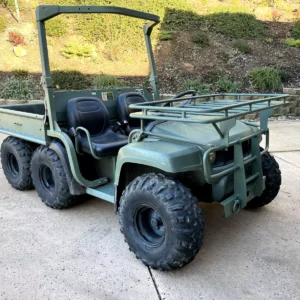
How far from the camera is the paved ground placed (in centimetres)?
221

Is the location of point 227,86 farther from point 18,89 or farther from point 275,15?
point 275,15

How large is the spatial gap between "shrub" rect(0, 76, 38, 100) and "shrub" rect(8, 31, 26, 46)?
8.16ft

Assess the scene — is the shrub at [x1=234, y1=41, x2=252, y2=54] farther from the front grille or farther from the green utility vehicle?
the front grille

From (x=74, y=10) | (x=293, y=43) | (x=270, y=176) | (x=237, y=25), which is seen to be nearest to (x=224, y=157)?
(x=270, y=176)

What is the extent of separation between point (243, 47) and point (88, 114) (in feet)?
29.1

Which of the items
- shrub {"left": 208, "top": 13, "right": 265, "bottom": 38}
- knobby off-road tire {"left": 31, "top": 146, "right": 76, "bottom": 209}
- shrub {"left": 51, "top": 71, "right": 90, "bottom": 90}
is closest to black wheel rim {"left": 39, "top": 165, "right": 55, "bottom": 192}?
knobby off-road tire {"left": 31, "top": 146, "right": 76, "bottom": 209}

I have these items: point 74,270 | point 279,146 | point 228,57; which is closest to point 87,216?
point 74,270

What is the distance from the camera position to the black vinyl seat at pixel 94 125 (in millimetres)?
2980

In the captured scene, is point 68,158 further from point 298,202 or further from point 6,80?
point 6,80

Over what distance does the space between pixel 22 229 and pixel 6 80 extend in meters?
7.18

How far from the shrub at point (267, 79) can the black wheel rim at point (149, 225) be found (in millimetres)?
7392

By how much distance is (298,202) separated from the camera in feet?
11.6

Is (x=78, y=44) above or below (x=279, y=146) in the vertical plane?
above

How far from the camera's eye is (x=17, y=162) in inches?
153
